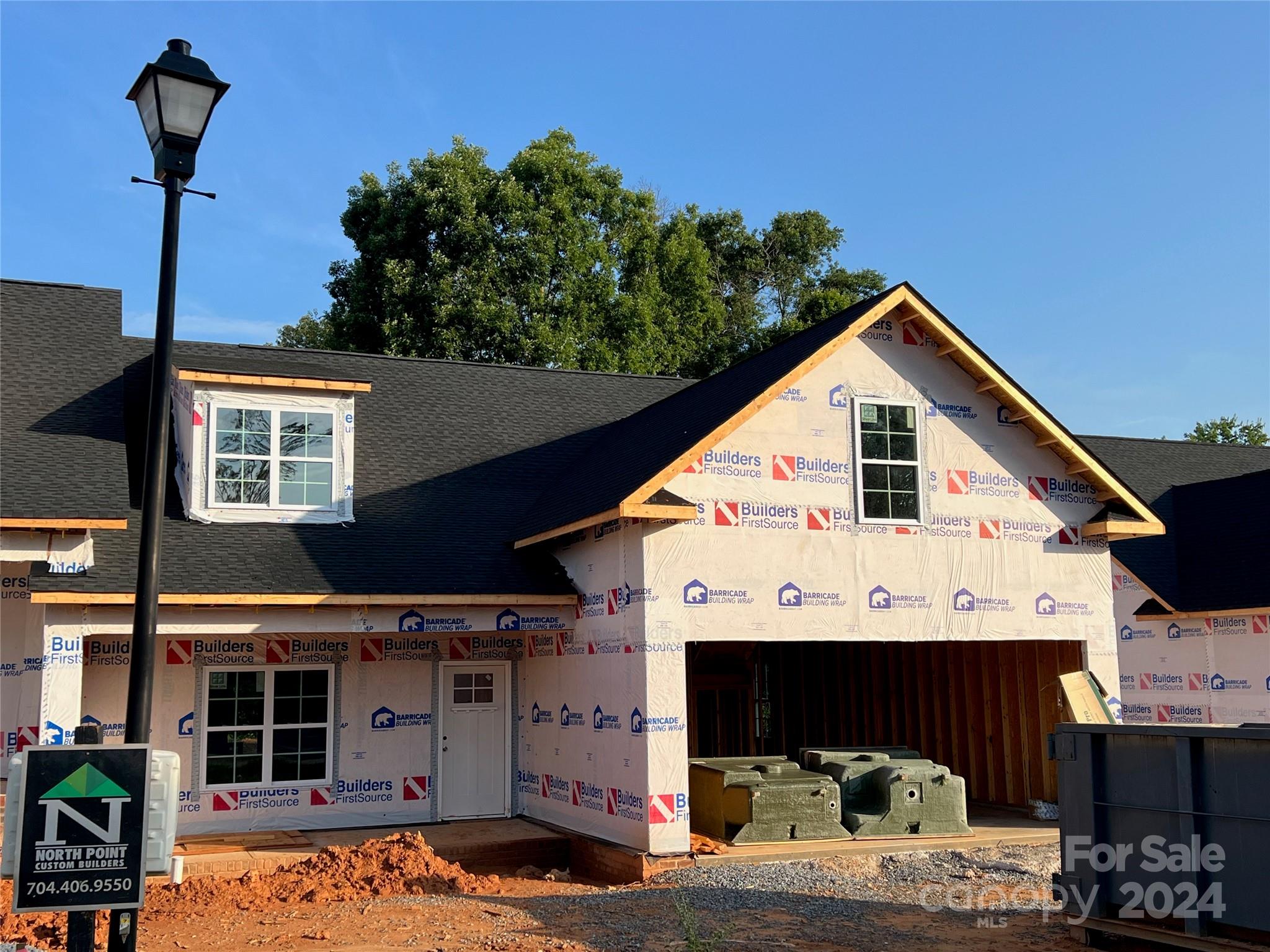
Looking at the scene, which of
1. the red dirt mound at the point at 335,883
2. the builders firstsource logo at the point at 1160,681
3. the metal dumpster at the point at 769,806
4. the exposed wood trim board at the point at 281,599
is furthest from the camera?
the builders firstsource logo at the point at 1160,681

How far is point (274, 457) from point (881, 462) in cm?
834

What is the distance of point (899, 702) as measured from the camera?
20266 mm

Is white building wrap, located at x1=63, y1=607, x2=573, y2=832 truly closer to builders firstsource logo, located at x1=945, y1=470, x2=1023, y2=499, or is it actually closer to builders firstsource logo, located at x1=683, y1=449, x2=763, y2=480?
builders firstsource logo, located at x1=683, y1=449, x2=763, y2=480

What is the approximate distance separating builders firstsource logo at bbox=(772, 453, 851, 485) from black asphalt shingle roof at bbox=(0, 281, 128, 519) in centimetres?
786

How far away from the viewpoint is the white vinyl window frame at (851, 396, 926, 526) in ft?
49.6

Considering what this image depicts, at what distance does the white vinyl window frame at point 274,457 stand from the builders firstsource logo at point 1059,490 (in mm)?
9667

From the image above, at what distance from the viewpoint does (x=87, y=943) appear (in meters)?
6.00

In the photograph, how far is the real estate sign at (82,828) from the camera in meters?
5.72

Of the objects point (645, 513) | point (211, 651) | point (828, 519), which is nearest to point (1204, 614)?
point (828, 519)

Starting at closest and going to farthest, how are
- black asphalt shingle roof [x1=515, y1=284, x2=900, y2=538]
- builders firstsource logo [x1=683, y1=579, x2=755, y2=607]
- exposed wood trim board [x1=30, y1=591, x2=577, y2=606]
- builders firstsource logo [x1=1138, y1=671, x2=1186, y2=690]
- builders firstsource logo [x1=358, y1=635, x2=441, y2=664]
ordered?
exposed wood trim board [x1=30, y1=591, x2=577, y2=606]
builders firstsource logo [x1=683, y1=579, x2=755, y2=607]
black asphalt shingle roof [x1=515, y1=284, x2=900, y2=538]
builders firstsource logo [x1=358, y1=635, x2=441, y2=664]
builders firstsource logo [x1=1138, y1=671, x2=1186, y2=690]

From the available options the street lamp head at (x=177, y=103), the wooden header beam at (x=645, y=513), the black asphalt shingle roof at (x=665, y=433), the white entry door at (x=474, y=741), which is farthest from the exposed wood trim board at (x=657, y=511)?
the street lamp head at (x=177, y=103)

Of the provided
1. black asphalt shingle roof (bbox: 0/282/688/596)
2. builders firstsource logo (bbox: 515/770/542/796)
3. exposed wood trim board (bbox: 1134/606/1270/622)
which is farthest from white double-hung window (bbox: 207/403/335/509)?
exposed wood trim board (bbox: 1134/606/1270/622)

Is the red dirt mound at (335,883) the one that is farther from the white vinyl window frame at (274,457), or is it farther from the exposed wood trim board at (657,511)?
the white vinyl window frame at (274,457)

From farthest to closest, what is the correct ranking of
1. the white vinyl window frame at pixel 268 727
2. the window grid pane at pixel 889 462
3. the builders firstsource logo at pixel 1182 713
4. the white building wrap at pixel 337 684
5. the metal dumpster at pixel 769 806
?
1. the builders firstsource logo at pixel 1182 713
2. the white vinyl window frame at pixel 268 727
3. the window grid pane at pixel 889 462
4. the white building wrap at pixel 337 684
5. the metal dumpster at pixel 769 806
